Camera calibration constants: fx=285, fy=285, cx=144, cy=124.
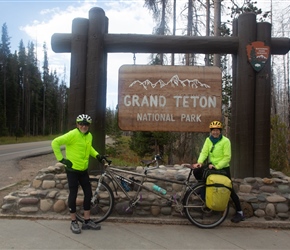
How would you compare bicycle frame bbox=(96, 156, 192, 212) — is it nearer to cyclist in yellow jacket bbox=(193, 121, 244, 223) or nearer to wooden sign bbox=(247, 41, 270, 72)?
cyclist in yellow jacket bbox=(193, 121, 244, 223)

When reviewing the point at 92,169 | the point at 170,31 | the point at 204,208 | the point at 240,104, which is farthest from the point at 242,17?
the point at 170,31

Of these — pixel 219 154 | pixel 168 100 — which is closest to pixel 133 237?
pixel 219 154

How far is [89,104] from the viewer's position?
5684 mm

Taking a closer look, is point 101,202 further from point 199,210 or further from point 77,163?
point 199,210

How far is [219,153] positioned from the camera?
15.7ft

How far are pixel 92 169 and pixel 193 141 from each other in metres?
8.99

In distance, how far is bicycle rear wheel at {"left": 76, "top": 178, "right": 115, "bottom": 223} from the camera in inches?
191

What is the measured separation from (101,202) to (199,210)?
171 centimetres

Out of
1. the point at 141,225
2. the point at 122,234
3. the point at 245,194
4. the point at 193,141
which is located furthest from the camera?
the point at 193,141

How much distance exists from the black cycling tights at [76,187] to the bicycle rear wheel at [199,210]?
1623 millimetres

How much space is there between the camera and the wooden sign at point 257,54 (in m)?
5.63

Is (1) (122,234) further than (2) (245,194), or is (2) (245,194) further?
(2) (245,194)

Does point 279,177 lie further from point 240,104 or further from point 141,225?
point 141,225

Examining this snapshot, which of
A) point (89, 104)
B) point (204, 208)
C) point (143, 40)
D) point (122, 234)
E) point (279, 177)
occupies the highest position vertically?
point (143, 40)
